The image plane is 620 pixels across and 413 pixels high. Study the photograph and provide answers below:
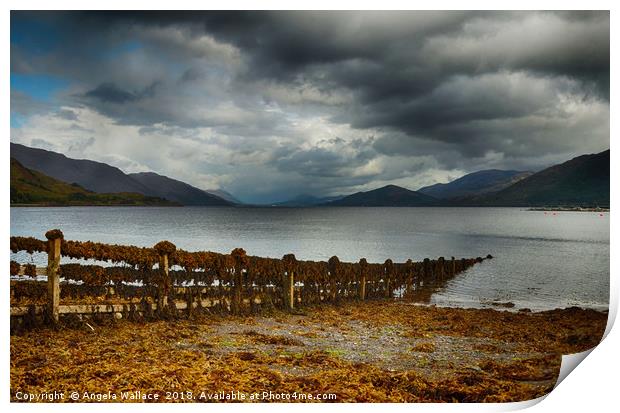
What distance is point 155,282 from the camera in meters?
9.30

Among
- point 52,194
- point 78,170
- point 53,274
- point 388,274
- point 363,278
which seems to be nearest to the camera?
point 53,274

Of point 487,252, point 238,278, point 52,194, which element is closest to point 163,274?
point 238,278

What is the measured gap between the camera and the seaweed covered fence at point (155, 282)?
26.2 feet

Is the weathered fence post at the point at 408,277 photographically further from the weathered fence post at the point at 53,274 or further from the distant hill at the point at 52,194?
the weathered fence post at the point at 53,274

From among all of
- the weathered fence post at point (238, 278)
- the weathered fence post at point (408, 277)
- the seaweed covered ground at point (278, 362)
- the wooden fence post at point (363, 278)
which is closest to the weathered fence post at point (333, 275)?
the wooden fence post at point (363, 278)

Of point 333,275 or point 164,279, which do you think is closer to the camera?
point 164,279

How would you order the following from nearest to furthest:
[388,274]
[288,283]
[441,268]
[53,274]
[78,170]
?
[53,274], [78,170], [288,283], [388,274], [441,268]

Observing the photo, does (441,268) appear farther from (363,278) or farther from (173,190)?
(173,190)

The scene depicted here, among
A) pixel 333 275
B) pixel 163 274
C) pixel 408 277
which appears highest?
pixel 163 274

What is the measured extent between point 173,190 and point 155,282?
2.72m

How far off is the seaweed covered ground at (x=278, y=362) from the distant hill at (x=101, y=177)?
277 centimetres

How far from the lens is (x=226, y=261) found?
10555mm
